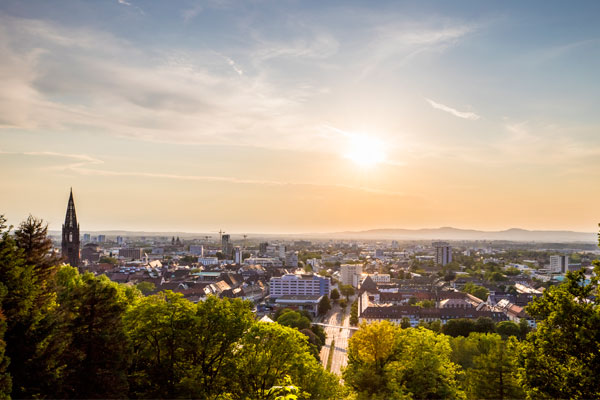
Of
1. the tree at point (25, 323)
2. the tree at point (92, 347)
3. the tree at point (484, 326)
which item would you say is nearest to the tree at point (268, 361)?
the tree at point (92, 347)

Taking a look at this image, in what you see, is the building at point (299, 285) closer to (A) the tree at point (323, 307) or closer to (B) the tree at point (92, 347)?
(A) the tree at point (323, 307)

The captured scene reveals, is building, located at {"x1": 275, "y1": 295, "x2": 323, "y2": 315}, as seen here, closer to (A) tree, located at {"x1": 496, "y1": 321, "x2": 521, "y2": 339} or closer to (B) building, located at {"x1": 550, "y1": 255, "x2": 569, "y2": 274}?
(A) tree, located at {"x1": 496, "y1": 321, "x2": 521, "y2": 339}

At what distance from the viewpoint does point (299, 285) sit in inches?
3634

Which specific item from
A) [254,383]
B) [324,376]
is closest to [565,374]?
[254,383]

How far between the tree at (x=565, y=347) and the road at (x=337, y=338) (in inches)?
646

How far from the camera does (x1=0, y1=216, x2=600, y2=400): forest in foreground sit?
899 cm

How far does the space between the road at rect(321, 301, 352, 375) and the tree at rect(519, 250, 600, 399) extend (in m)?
16.4

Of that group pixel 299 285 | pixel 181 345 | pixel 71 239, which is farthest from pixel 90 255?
pixel 181 345

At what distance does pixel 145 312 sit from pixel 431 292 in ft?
249

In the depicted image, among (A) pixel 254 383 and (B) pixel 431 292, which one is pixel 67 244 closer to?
(A) pixel 254 383

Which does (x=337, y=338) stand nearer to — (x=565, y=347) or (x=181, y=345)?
(x=181, y=345)

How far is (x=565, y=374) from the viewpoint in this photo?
8.59m

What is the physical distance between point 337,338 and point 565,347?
1803 inches

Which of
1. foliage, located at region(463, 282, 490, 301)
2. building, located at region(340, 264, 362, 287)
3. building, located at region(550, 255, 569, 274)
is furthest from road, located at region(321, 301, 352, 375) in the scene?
building, located at region(550, 255, 569, 274)
